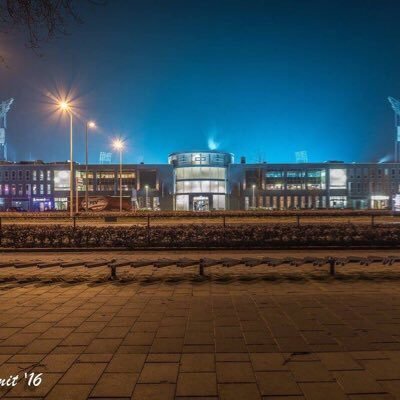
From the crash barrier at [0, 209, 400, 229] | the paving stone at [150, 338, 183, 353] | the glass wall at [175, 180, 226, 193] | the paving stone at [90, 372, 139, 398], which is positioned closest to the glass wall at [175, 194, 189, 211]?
the glass wall at [175, 180, 226, 193]

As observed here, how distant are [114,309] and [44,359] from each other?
2391 millimetres

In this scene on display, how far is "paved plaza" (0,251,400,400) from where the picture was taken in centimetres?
438

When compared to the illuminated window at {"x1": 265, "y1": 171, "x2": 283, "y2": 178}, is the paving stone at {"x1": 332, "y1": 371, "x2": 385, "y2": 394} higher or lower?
lower

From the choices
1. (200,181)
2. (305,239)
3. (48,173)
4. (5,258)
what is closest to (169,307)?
(5,258)

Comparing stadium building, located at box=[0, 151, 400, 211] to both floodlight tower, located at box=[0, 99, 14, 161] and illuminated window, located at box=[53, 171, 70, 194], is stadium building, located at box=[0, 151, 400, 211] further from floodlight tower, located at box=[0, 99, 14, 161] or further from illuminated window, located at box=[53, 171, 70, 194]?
floodlight tower, located at box=[0, 99, 14, 161]

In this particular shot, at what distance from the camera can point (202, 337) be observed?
19.4 ft

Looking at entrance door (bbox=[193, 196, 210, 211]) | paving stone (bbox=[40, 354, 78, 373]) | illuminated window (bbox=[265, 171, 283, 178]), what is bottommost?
paving stone (bbox=[40, 354, 78, 373])

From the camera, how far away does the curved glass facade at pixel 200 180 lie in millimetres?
88625

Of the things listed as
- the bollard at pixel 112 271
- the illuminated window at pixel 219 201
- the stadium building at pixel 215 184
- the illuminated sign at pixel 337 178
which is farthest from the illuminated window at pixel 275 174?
the bollard at pixel 112 271

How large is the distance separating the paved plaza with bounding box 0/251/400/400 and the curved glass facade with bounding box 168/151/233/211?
78407 mm

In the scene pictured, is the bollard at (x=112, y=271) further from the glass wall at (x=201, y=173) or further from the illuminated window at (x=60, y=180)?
the illuminated window at (x=60, y=180)

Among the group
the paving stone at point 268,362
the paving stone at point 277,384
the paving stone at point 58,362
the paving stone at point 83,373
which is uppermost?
the paving stone at point 58,362

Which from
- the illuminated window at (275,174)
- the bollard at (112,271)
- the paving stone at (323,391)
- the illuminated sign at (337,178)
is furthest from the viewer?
the illuminated window at (275,174)

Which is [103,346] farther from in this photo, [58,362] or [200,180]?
[200,180]
